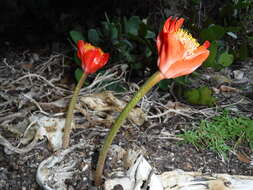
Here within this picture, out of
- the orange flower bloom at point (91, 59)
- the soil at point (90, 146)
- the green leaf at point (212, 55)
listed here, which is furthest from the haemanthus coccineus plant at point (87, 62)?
the green leaf at point (212, 55)

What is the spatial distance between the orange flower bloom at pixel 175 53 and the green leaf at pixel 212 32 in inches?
23.6

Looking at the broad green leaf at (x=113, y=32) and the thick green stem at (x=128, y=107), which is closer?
the thick green stem at (x=128, y=107)

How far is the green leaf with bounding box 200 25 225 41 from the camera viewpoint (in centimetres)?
148

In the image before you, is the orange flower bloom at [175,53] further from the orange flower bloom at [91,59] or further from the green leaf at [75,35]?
the green leaf at [75,35]

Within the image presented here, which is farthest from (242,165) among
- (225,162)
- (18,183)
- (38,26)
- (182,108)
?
(38,26)

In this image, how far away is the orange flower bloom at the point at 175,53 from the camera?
0.86 metres

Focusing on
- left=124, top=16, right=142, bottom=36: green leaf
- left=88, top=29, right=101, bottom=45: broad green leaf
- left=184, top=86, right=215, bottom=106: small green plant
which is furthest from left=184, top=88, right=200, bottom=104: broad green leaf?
left=88, top=29, right=101, bottom=45: broad green leaf

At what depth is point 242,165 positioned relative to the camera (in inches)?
51.8

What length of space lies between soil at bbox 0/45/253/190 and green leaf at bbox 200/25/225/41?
1.00ft

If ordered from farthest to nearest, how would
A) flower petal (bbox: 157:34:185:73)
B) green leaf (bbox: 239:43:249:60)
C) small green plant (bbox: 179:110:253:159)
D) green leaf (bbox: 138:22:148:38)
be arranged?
green leaf (bbox: 239:43:249:60) < green leaf (bbox: 138:22:148:38) < small green plant (bbox: 179:110:253:159) < flower petal (bbox: 157:34:185:73)

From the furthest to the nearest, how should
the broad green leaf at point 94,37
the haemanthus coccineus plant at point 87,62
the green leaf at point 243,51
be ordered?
the green leaf at point 243,51 → the broad green leaf at point 94,37 → the haemanthus coccineus plant at point 87,62

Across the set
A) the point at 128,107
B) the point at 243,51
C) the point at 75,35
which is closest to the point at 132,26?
the point at 75,35

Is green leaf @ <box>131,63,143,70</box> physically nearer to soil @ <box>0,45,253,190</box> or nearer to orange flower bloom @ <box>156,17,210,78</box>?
soil @ <box>0,45,253,190</box>

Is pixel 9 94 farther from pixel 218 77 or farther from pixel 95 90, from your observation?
pixel 218 77
